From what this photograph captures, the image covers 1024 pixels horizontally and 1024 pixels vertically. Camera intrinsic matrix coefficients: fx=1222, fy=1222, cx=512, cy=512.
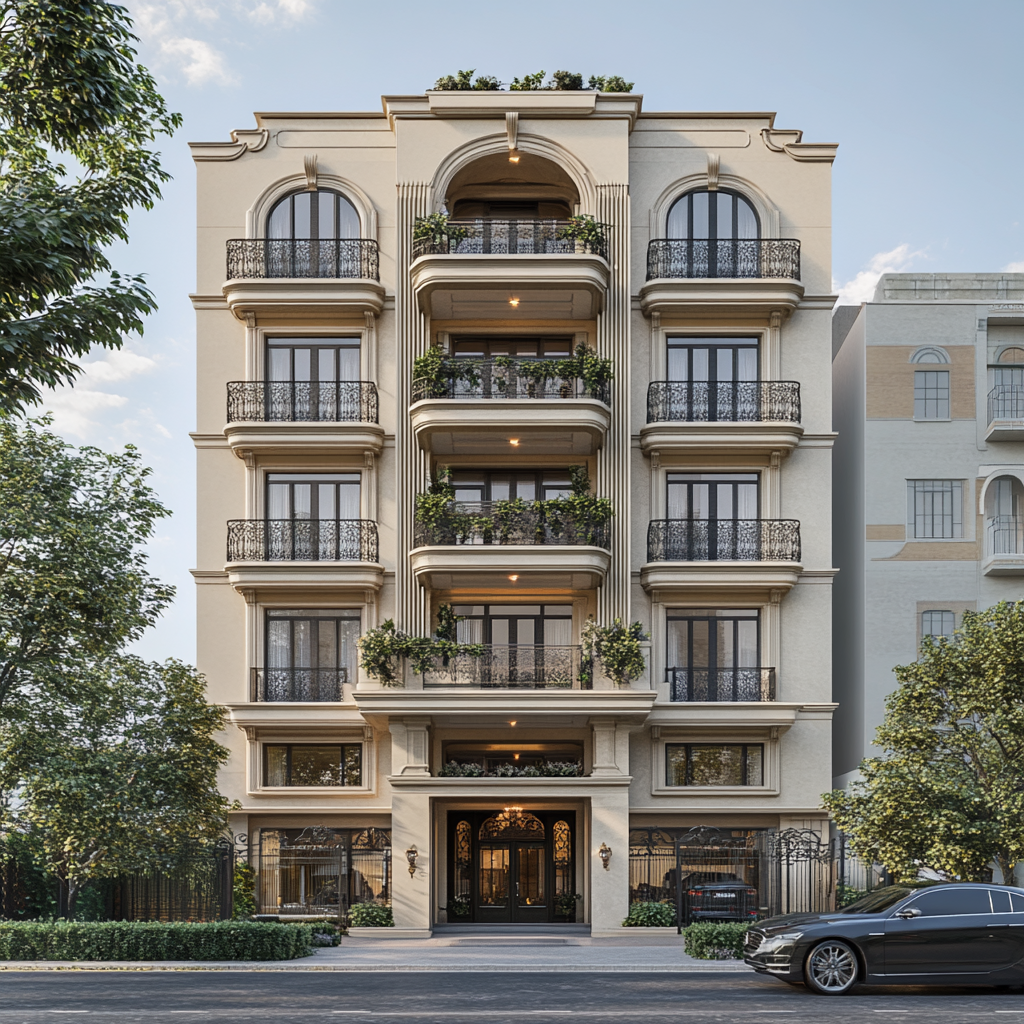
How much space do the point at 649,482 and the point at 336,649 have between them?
9247mm

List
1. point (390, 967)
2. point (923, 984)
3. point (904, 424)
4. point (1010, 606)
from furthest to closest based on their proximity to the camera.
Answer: point (904, 424) → point (1010, 606) → point (390, 967) → point (923, 984)

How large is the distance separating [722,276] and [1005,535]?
10.6 meters

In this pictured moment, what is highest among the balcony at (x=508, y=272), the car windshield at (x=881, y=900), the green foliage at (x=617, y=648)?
the balcony at (x=508, y=272)

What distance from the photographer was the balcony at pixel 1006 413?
33.3m

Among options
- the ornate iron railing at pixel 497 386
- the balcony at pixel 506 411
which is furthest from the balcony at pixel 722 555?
the ornate iron railing at pixel 497 386

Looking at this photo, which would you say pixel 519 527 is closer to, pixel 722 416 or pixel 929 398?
pixel 722 416

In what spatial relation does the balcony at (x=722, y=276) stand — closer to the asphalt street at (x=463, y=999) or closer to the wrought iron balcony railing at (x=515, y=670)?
the wrought iron balcony railing at (x=515, y=670)

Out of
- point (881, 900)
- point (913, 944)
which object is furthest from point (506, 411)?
point (913, 944)

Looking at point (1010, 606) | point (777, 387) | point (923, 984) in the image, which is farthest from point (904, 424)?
point (923, 984)

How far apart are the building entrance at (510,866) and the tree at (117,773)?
745cm

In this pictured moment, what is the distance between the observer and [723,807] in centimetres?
3095

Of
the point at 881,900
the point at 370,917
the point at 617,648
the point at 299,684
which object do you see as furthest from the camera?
the point at 299,684

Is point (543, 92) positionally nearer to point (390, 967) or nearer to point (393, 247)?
point (393, 247)

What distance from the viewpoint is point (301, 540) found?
104 ft
